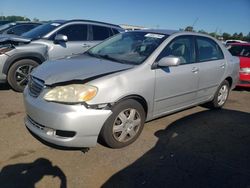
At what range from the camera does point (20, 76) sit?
6117mm

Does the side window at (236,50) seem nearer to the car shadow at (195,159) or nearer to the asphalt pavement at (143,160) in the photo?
the car shadow at (195,159)

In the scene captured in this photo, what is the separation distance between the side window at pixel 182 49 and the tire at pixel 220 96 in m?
1.25

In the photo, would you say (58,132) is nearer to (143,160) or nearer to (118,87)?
(118,87)

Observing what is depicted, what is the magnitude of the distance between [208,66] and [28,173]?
138 inches

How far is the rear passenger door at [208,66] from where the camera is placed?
4898mm

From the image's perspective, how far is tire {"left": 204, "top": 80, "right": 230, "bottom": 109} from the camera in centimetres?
562

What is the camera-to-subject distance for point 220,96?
18.9 ft

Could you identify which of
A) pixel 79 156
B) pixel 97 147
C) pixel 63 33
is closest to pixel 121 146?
pixel 97 147

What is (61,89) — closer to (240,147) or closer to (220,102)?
(240,147)

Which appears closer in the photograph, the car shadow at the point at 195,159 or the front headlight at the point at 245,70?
the car shadow at the point at 195,159

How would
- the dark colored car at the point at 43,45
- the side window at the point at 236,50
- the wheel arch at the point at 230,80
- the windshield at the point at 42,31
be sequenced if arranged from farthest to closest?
the side window at the point at 236,50
the windshield at the point at 42,31
the dark colored car at the point at 43,45
the wheel arch at the point at 230,80

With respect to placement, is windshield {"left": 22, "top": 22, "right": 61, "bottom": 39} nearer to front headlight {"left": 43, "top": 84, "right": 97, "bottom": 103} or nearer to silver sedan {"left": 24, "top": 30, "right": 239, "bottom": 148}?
silver sedan {"left": 24, "top": 30, "right": 239, "bottom": 148}

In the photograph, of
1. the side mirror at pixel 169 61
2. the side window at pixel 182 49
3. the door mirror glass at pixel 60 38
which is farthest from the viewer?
the door mirror glass at pixel 60 38


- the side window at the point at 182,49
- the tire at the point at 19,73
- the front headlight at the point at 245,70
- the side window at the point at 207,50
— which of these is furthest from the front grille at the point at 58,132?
the front headlight at the point at 245,70
